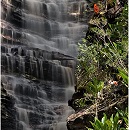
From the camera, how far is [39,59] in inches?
446

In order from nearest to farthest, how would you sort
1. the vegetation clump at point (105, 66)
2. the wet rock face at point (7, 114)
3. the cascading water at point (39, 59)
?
the vegetation clump at point (105, 66), the wet rock face at point (7, 114), the cascading water at point (39, 59)

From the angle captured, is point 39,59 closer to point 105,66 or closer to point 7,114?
point 7,114

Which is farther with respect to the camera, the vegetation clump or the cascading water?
the cascading water

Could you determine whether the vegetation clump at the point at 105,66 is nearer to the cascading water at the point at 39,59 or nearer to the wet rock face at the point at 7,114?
the cascading water at the point at 39,59

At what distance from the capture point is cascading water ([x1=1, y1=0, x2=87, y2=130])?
9.91 m

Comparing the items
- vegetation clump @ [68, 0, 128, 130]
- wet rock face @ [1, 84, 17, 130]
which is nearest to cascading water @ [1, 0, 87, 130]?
wet rock face @ [1, 84, 17, 130]

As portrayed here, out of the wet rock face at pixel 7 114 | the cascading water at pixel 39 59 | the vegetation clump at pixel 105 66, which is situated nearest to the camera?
the vegetation clump at pixel 105 66

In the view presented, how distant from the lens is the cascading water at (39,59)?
991 centimetres

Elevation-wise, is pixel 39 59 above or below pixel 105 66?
below

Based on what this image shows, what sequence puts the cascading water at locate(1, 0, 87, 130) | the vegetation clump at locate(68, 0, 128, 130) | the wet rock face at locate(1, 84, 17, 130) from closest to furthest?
the vegetation clump at locate(68, 0, 128, 130) → the wet rock face at locate(1, 84, 17, 130) → the cascading water at locate(1, 0, 87, 130)

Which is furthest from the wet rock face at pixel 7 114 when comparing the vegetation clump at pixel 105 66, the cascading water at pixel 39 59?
the vegetation clump at pixel 105 66

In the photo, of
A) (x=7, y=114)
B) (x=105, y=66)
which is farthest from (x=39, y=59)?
(x=105, y=66)

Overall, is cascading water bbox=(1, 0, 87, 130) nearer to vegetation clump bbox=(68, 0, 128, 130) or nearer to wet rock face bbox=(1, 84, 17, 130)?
wet rock face bbox=(1, 84, 17, 130)

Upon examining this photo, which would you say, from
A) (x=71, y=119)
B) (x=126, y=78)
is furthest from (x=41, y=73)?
(x=126, y=78)
